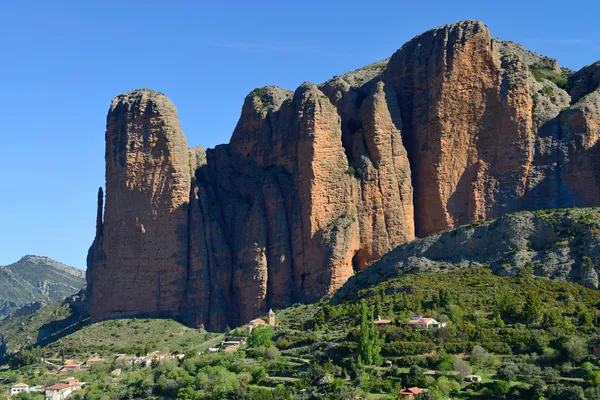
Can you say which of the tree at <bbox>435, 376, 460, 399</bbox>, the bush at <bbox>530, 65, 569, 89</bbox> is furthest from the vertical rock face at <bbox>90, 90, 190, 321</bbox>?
the tree at <bbox>435, 376, 460, 399</bbox>

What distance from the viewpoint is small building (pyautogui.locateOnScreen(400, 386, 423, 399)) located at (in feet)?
196

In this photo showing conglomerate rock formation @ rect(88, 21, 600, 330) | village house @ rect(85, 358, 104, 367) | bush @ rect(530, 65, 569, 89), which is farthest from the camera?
bush @ rect(530, 65, 569, 89)

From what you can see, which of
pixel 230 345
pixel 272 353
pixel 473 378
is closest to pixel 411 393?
pixel 473 378

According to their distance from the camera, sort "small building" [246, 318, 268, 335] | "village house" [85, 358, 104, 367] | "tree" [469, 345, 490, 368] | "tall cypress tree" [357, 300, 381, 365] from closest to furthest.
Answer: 1. "tree" [469, 345, 490, 368]
2. "tall cypress tree" [357, 300, 381, 365]
3. "small building" [246, 318, 268, 335]
4. "village house" [85, 358, 104, 367]

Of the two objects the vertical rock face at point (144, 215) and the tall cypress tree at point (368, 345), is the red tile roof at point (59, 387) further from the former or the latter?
the tall cypress tree at point (368, 345)

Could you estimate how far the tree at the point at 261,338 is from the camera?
76375mm

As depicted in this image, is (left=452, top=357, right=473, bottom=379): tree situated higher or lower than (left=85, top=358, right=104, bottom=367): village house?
lower

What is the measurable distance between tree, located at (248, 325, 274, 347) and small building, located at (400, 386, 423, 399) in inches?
661

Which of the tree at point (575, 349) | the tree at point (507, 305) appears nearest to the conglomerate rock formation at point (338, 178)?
the tree at point (507, 305)

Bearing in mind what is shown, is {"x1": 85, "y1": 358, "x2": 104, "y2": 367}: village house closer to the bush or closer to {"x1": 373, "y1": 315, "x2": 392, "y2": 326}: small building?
{"x1": 373, "y1": 315, "x2": 392, "y2": 326}: small building

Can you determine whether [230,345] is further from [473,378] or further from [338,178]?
[473,378]

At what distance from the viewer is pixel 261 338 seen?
77000mm

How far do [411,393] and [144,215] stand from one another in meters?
42.0

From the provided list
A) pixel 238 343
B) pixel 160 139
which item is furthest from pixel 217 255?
pixel 238 343
